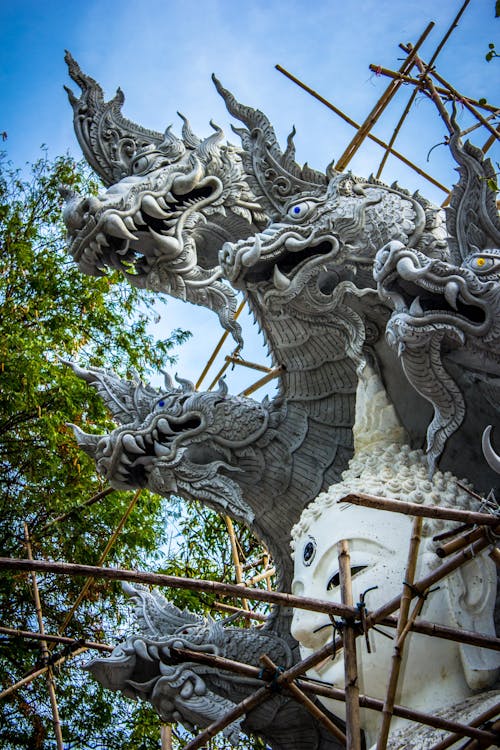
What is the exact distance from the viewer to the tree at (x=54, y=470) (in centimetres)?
834

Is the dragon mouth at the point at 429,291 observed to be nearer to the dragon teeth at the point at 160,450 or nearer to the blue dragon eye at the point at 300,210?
the blue dragon eye at the point at 300,210

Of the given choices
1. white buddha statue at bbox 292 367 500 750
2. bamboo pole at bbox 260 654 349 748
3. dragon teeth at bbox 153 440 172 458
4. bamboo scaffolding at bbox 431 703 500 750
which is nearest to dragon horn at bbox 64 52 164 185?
dragon teeth at bbox 153 440 172 458

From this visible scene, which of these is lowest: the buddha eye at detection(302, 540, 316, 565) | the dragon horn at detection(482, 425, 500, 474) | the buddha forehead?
the buddha eye at detection(302, 540, 316, 565)

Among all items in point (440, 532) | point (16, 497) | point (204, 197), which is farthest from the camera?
point (16, 497)

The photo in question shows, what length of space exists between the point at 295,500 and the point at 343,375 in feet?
2.32

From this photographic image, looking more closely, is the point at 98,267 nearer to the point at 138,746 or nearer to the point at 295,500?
the point at 295,500

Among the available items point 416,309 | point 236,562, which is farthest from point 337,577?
point 236,562

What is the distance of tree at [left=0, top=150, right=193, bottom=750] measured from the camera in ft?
27.4

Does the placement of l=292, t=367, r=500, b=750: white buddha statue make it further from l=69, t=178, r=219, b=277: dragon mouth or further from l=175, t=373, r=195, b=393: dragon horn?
l=69, t=178, r=219, b=277: dragon mouth

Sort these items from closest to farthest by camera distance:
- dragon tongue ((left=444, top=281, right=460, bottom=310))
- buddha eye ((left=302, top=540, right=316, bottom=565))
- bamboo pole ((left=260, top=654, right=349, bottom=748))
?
bamboo pole ((left=260, top=654, right=349, bottom=748)), dragon tongue ((left=444, top=281, right=460, bottom=310)), buddha eye ((left=302, top=540, right=316, bottom=565))

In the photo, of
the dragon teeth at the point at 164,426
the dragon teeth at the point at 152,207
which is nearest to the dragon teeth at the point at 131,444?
the dragon teeth at the point at 164,426

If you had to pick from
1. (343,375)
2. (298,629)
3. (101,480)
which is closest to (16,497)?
(101,480)

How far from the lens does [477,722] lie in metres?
4.19

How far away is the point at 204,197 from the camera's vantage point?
6625mm
